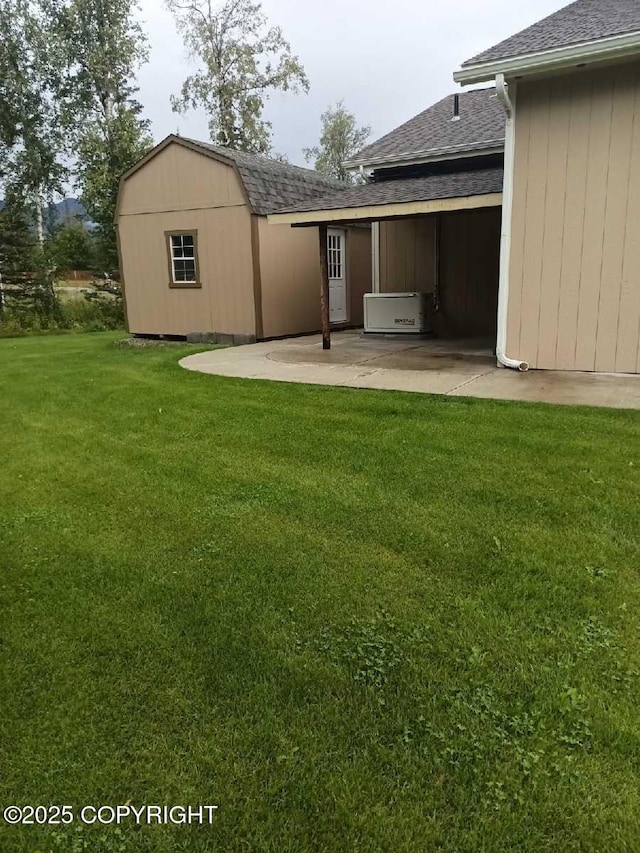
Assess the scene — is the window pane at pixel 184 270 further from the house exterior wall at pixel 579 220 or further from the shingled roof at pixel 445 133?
the house exterior wall at pixel 579 220

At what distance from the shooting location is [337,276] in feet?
40.9

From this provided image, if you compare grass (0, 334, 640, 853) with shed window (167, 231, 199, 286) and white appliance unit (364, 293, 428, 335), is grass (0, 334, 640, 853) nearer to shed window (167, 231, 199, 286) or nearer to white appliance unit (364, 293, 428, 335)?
white appliance unit (364, 293, 428, 335)

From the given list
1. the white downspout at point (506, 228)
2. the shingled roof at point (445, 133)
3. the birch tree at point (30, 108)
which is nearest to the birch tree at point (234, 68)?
the birch tree at point (30, 108)

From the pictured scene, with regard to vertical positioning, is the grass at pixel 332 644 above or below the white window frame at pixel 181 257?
below

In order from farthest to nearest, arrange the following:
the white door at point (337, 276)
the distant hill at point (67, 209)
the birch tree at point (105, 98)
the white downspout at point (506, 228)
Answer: the distant hill at point (67, 209), the birch tree at point (105, 98), the white door at point (337, 276), the white downspout at point (506, 228)

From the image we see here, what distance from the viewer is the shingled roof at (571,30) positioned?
5625mm

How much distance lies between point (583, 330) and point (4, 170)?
20.3 metres

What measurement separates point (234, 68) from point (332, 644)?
2517 centimetres

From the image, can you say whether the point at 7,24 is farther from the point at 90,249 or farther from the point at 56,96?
the point at 90,249

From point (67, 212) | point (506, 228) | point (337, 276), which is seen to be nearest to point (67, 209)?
point (67, 212)

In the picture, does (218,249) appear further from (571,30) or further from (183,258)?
(571,30)

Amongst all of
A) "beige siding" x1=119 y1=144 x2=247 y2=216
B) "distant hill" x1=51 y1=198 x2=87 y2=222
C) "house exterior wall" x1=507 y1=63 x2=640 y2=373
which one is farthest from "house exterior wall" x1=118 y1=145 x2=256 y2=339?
"distant hill" x1=51 y1=198 x2=87 y2=222

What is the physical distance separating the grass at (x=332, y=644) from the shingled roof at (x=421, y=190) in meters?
3.99

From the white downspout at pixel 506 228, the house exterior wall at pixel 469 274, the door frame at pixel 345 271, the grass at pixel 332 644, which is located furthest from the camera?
the door frame at pixel 345 271
